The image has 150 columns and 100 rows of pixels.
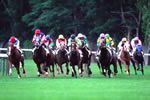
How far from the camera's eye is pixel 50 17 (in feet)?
182

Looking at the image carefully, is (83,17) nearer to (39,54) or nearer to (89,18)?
(89,18)

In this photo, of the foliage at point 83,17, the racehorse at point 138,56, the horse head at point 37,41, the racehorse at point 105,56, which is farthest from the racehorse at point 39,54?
the foliage at point 83,17

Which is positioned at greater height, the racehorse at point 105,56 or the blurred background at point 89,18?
the blurred background at point 89,18

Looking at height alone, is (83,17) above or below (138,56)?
above

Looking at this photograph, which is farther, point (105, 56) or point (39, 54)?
point (39, 54)

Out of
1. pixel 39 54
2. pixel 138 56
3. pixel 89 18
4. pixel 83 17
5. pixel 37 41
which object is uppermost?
pixel 83 17

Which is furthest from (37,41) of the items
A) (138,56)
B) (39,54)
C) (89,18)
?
(89,18)

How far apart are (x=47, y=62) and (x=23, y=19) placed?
31.3m

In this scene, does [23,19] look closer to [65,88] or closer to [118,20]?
[118,20]

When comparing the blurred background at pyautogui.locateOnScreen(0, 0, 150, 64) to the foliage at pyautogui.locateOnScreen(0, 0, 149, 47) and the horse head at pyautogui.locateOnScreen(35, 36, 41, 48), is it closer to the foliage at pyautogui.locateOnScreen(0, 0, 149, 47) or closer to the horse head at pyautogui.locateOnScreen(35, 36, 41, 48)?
the foliage at pyautogui.locateOnScreen(0, 0, 149, 47)

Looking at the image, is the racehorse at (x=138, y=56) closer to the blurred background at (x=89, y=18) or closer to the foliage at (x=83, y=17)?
the blurred background at (x=89, y=18)

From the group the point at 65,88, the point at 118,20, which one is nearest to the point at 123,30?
the point at 118,20

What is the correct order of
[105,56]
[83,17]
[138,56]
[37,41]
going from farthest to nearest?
[83,17]
[138,56]
[37,41]
[105,56]

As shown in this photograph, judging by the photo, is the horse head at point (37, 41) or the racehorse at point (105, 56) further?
the horse head at point (37, 41)
